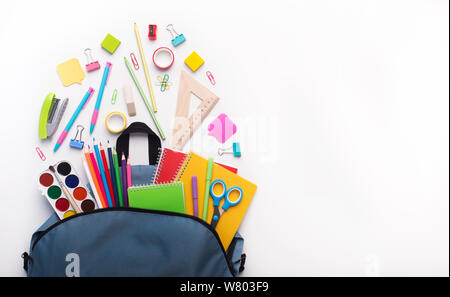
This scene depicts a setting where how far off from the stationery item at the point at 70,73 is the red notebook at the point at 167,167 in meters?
0.26

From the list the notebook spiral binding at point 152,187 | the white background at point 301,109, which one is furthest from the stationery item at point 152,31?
the notebook spiral binding at point 152,187

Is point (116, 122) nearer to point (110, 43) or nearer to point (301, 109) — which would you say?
point (110, 43)

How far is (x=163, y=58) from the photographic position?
2.47 feet

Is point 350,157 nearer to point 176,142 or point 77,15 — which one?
point 176,142

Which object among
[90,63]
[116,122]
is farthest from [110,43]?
[116,122]

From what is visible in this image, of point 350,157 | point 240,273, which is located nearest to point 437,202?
point 350,157

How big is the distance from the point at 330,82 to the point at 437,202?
0.38 metres

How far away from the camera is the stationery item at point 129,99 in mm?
730

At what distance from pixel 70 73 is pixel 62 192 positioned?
0.26 metres

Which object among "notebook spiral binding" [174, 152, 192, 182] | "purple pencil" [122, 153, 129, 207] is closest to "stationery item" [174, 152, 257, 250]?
"notebook spiral binding" [174, 152, 192, 182]

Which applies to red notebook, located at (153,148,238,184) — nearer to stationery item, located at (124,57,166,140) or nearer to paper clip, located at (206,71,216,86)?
stationery item, located at (124,57,166,140)

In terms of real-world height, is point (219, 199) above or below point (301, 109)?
below
